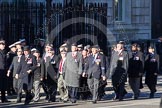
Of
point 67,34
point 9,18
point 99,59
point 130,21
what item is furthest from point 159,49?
point 99,59

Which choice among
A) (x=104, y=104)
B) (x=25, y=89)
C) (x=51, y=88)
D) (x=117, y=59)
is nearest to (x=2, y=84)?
(x=25, y=89)

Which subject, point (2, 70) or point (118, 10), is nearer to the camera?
point (2, 70)

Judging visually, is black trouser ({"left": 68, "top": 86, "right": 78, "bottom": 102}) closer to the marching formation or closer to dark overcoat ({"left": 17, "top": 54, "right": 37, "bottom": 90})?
the marching formation

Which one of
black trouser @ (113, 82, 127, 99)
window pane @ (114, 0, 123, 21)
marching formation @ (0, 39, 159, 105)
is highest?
window pane @ (114, 0, 123, 21)

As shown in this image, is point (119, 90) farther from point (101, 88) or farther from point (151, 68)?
point (151, 68)

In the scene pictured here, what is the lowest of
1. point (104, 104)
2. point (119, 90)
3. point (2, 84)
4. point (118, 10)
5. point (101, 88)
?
point (104, 104)

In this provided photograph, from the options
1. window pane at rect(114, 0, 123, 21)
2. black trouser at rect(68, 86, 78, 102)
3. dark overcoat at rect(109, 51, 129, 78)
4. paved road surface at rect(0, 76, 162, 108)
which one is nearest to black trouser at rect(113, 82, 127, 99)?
paved road surface at rect(0, 76, 162, 108)

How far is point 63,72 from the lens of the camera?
21.2 metres

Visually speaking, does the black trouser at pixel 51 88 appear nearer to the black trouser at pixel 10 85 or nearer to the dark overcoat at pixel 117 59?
the black trouser at pixel 10 85

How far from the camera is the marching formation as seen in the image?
20875mm

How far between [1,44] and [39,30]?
5670 mm

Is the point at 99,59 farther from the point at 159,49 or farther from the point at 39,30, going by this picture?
the point at 159,49

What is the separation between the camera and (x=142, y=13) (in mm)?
37125

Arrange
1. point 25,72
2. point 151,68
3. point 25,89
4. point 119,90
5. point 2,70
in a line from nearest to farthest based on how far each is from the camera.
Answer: point 25,72 < point 25,89 < point 2,70 < point 119,90 < point 151,68
